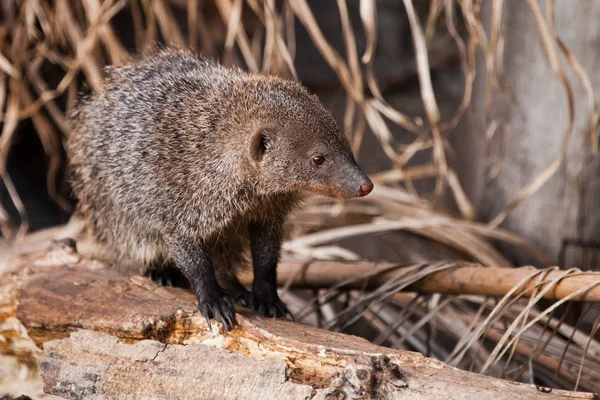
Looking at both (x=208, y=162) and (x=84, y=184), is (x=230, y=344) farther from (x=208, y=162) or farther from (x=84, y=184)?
(x=84, y=184)

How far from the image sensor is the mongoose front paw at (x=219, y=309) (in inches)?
87.0

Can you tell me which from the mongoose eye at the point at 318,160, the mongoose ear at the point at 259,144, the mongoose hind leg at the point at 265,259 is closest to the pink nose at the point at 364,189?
the mongoose eye at the point at 318,160

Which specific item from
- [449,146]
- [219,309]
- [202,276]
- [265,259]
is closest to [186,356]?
[219,309]

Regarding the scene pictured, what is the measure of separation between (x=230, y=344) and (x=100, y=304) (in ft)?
1.54

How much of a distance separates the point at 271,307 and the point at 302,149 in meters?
0.58

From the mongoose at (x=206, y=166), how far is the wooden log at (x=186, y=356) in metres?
0.14

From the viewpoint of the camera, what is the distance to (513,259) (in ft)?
13.0

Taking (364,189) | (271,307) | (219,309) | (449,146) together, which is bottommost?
(271,307)

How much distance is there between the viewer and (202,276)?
2475mm

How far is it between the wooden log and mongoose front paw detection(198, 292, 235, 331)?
0.08 ft

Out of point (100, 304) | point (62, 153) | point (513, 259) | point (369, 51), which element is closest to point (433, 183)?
point (513, 259)

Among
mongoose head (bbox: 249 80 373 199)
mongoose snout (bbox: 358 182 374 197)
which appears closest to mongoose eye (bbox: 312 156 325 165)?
mongoose head (bbox: 249 80 373 199)

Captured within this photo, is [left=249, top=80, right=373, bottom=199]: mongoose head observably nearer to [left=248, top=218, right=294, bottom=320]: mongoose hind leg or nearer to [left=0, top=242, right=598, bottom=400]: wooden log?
[left=248, top=218, right=294, bottom=320]: mongoose hind leg

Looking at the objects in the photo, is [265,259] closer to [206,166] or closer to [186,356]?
[206,166]
